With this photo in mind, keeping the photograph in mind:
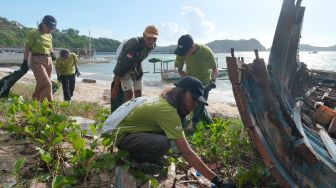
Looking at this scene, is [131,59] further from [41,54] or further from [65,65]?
[65,65]

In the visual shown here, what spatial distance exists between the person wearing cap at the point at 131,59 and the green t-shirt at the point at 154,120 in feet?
5.44

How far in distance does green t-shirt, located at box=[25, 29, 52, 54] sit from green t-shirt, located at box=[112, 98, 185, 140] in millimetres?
3581

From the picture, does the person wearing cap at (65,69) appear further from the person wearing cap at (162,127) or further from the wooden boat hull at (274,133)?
the wooden boat hull at (274,133)

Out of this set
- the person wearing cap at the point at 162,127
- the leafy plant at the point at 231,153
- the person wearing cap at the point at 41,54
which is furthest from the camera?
the person wearing cap at the point at 41,54

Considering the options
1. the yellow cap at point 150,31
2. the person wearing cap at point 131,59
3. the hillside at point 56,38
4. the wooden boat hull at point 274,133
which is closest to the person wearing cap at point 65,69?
the person wearing cap at point 131,59

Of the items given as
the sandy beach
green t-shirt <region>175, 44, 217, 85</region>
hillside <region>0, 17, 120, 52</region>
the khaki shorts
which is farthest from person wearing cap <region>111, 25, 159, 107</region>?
hillside <region>0, 17, 120, 52</region>

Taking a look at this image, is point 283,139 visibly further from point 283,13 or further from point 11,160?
point 11,160

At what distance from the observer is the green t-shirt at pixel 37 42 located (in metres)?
6.25

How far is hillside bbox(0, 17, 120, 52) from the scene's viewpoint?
69125 millimetres

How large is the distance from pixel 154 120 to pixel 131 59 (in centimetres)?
179

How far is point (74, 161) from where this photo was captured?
324 centimetres

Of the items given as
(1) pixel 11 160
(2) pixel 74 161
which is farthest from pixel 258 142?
(1) pixel 11 160

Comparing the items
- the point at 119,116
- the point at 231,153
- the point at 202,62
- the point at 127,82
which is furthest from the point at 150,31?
the point at 231,153

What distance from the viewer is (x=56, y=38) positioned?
279ft
